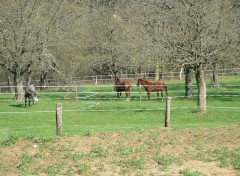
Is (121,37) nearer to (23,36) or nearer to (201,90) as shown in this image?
(23,36)

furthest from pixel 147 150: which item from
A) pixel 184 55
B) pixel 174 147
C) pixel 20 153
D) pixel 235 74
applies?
pixel 235 74

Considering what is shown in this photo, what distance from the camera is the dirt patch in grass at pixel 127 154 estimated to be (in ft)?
30.3

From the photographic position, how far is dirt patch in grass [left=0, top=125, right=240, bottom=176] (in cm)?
925

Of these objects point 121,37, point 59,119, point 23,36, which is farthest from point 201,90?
point 121,37

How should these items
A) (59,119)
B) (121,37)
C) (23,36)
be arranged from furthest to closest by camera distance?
(121,37)
(23,36)
(59,119)

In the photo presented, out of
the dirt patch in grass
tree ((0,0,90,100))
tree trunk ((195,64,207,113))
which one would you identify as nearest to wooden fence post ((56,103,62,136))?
the dirt patch in grass

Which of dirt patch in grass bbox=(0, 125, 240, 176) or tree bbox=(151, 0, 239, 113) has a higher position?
tree bbox=(151, 0, 239, 113)

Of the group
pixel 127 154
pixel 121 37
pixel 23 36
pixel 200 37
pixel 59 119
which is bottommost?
pixel 127 154

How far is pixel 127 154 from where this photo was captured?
10.2 metres

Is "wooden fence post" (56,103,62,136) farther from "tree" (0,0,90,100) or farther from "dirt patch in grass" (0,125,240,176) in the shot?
"tree" (0,0,90,100)

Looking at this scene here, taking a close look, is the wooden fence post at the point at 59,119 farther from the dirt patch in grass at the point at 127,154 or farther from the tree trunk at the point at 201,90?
the tree trunk at the point at 201,90

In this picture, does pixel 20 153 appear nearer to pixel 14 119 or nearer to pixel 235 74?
pixel 14 119

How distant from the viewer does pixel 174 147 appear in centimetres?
1080

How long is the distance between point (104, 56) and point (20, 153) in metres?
33.7
